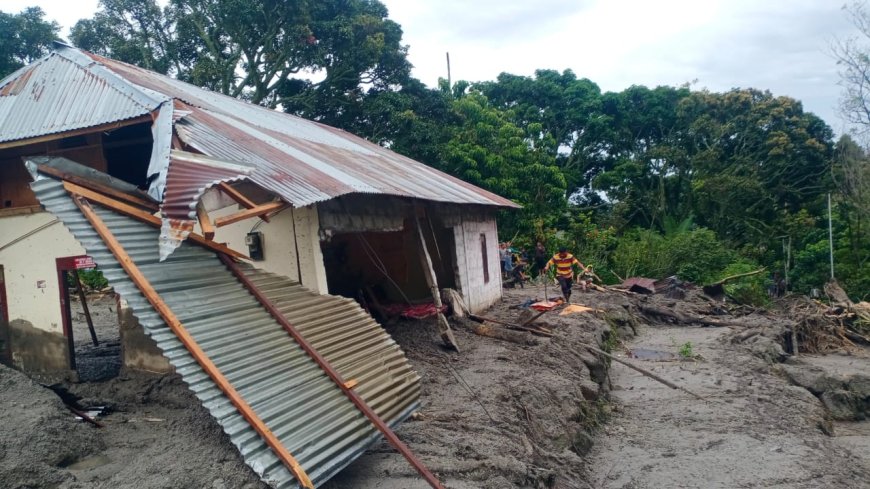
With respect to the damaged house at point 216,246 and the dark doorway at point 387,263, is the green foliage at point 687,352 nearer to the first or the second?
the damaged house at point 216,246

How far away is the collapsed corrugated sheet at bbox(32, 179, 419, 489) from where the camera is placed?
4609 mm

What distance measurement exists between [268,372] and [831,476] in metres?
6.79

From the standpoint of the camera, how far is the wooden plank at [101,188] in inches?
219

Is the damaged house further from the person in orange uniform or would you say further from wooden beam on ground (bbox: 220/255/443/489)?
the person in orange uniform

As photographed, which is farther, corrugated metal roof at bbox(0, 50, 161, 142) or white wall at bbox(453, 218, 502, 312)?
white wall at bbox(453, 218, 502, 312)

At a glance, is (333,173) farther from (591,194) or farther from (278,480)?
(591,194)

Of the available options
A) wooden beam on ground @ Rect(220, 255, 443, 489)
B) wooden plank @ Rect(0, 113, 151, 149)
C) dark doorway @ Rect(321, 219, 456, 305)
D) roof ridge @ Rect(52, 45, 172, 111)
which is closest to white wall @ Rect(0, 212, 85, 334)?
wooden plank @ Rect(0, 113, 151, 149)

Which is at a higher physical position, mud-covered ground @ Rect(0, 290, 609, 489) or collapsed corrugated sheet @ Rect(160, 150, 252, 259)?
collapsed corrugated sheet @ Rect(160, 150, 252, 259)

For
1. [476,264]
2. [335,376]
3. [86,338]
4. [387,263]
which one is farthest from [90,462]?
[476,264]

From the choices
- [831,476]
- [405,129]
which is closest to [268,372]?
[831,476]

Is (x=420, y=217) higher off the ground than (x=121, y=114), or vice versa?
(x=121, y=114)

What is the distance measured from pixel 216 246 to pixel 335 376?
71.4 inches

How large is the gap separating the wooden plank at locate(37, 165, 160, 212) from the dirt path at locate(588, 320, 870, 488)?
18.8 feet

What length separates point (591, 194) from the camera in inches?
1244
